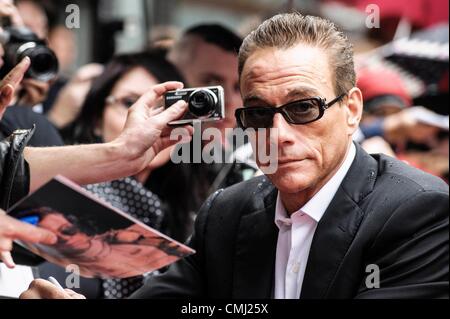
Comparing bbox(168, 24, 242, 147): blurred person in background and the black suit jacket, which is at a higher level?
bbox(168, 24, 242, 147): blurred person in background

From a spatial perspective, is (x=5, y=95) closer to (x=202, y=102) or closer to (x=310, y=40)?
(x=202, y=102)

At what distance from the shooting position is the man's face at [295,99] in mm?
2596

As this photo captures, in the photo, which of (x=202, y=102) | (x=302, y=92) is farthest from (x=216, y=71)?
(x=302, y=92)

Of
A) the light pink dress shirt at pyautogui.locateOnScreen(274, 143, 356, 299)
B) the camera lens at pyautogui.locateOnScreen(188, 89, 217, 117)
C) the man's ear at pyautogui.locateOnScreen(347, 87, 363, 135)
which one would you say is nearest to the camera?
the light pink dress shirt at pyautogui.locateOnScreen(274, 143, 356, 299)

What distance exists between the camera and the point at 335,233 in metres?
2.54

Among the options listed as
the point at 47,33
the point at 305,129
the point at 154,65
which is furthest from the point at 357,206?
the point at 47,33

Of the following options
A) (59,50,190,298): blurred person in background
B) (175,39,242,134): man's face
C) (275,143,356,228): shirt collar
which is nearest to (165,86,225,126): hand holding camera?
(275,143,356,228): shirt collar

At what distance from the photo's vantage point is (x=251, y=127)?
8.71 feet

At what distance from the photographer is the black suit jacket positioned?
2.38 meters

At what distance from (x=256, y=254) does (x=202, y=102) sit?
51 centimetres

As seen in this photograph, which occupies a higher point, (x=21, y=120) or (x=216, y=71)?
(x=216, y=71)

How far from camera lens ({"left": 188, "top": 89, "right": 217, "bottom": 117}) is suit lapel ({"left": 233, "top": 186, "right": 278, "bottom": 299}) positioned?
345 mm

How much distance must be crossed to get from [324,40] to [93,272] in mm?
956

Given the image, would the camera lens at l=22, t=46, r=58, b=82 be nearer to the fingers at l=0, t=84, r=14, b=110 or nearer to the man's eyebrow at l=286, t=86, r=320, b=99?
the fingers at l=0, t=84, r=14, b=110
